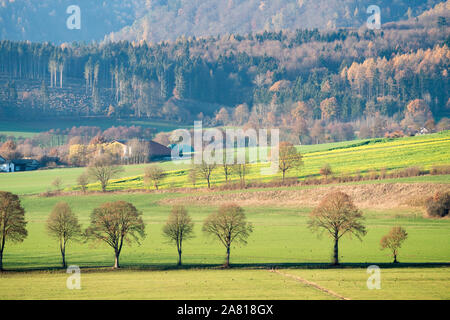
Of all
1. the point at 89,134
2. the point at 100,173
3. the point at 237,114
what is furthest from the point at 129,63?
the point at 100,173

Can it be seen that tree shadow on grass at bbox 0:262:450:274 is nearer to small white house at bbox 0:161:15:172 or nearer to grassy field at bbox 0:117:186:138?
→ small white house at bbox 0:161:15:172

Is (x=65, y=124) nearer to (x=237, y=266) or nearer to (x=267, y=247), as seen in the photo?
(x=267, y=247)

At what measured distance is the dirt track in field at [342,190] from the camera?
193 ft

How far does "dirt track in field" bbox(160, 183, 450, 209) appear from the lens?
58812 mm

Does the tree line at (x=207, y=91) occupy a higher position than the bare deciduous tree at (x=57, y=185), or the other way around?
the tree line at (x=207, y=91)

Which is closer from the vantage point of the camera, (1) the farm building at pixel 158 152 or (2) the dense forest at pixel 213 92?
(1) the farm building at pixel 158 152

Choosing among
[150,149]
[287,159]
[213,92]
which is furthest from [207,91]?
[287,159]

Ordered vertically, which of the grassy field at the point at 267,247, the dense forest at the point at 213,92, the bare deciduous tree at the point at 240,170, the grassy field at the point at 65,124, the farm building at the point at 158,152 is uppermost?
the dense forest at the point at 213,92

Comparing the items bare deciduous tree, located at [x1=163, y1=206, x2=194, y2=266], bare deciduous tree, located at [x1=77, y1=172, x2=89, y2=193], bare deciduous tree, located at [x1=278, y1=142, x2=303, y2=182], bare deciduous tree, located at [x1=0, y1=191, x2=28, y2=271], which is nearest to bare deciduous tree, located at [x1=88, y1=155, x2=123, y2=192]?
bare deciduous tree, located at [x1=77, y1=172, x2=89, y2=193]

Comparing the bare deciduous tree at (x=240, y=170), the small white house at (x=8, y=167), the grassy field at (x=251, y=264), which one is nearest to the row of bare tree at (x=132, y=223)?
the grassy field at (x=251, y=264)

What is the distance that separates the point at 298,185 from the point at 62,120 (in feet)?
290

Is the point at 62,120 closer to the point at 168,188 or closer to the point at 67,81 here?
the point at 67,81

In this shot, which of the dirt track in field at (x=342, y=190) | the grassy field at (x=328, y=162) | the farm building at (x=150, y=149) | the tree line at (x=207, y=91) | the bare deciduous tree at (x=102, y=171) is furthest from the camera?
the tree line at (x=207, y=91)

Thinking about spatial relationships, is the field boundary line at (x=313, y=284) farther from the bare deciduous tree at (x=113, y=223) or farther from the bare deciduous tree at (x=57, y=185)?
the bare deciduous tree at (x=57, y=185)
